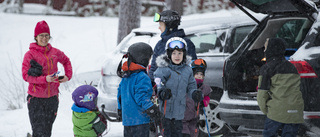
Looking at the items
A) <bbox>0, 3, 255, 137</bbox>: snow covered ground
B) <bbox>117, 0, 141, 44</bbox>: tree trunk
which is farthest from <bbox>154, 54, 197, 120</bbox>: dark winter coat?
<bbox>117, 0, 141, 44</bbox>: tree trunk

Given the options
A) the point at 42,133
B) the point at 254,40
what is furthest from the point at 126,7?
the point at 42,133

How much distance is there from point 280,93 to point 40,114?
2826mm

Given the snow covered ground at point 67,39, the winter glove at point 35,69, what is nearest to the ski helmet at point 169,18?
the winter glove at point 35,69

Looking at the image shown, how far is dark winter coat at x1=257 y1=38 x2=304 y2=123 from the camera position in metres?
4.00

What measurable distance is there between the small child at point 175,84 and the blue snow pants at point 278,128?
801mm

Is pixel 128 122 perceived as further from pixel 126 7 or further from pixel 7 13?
pixel 7 13

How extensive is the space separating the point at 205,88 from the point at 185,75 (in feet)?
1.93

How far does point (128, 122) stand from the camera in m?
3.90

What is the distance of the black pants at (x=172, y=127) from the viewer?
4.33m

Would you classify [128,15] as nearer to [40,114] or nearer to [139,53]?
[40,114]

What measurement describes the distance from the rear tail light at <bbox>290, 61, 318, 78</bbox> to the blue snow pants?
0.55 m

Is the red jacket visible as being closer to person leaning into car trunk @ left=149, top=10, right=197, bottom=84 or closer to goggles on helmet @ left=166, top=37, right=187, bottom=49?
person leaning into car trunk @ left=149, top=10, right=197, bottom=84

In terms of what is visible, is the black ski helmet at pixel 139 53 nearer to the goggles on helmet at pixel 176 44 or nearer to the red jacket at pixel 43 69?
the goggles on helmet at pixel 176 44

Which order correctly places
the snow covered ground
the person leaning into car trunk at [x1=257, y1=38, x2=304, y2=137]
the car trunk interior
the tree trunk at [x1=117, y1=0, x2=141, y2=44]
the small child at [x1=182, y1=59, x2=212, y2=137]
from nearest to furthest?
1. the person leaning into car trunk at [x1=257, y1=38, x2=304, y2=137]
2. the small child at [x1=182, y1=59, x2=212, y2=137]
3. the car trunk interior
4. the tree trunk at [x1=117, y1=0, x2=141, y2=44]
5. the snow covered ground
